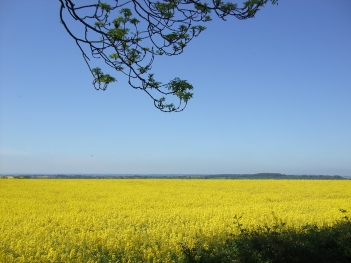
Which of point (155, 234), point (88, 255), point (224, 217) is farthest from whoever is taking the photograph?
point (224, 217)

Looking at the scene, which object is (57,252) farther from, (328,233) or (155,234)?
(328,233)

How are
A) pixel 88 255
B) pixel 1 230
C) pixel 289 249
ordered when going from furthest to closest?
pixel 1 230, pixel 88 255, pixel 289 249

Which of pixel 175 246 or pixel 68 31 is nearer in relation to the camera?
pixel 68 31

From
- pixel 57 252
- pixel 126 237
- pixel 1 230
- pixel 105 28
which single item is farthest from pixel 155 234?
pixel 105 28

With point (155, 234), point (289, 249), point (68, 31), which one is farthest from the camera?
point (155, 234)

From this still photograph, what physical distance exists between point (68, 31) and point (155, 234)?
17.7ft

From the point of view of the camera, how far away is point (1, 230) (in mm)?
9836

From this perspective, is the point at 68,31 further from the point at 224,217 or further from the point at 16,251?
the point at 224,217

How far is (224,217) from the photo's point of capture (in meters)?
11.9

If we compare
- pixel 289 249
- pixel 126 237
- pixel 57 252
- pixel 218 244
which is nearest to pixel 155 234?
pixel 126 237

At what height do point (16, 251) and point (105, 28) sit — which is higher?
point (105, 28)

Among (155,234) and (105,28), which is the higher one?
(105,28)

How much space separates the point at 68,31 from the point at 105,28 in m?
0.50

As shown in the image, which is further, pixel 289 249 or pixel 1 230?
pixel 1 230
